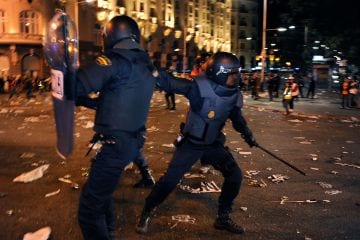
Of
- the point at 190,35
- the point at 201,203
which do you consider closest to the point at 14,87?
the point at 201,203

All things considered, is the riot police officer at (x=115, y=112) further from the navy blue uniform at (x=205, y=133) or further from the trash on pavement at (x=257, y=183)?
the trash on pavement at (x=257, y=183)

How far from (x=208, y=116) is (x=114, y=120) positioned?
1.28m

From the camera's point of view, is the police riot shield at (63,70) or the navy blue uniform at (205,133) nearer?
the police riot shield at (63,70)

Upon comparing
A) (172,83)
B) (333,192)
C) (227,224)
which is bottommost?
(333,192)

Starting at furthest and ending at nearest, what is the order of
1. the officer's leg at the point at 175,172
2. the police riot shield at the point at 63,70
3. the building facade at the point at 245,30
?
the building facade at the point at 245,30 < the officer's leg at the point at 175,172 < the police riot shield at the point at 63,70

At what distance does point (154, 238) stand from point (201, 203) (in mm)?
1279

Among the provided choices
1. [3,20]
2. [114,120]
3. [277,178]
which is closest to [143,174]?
[277,178]

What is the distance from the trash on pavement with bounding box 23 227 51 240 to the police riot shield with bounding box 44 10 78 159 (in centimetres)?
150

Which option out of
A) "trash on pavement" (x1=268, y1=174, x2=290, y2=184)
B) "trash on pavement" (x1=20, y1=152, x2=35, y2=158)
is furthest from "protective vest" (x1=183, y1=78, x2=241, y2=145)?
"trash on pavement" (x1=20, y1=152, x2=35, y2=158)

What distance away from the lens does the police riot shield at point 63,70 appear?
9.89 ft

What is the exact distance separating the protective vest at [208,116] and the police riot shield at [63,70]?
58.0 inches

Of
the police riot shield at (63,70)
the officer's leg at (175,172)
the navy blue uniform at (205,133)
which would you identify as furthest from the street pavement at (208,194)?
the police riot shield at (63,70)

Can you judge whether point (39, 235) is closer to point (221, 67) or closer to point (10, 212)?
point (10, 212)

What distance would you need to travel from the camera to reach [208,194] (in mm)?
6000
